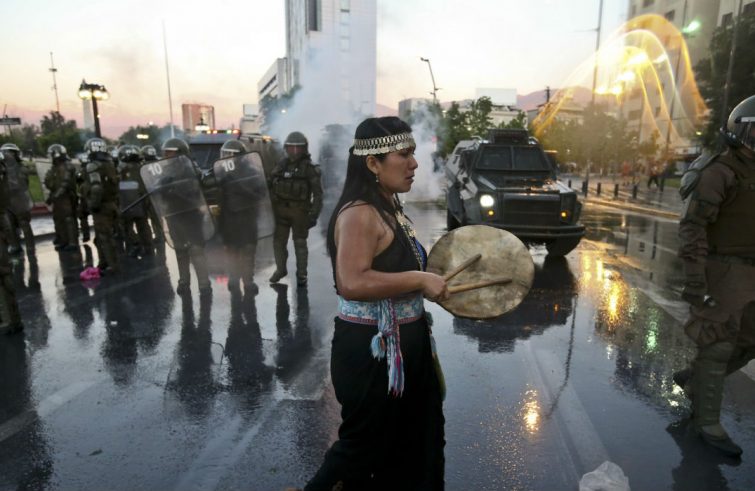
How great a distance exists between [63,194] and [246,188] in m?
5.13

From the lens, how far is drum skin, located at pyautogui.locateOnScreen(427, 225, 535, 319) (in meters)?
2.10

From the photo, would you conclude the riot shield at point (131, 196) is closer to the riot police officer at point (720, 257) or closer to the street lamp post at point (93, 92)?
the riot police officer at point (720, 257)

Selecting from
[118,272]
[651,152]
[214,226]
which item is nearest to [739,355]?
[214,226]

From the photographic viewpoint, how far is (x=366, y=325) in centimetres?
194

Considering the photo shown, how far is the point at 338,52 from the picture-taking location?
48500mm

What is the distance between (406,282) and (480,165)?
850 cm

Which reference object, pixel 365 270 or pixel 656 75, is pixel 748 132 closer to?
pixel 365 270

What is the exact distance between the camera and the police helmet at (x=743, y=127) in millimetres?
2883

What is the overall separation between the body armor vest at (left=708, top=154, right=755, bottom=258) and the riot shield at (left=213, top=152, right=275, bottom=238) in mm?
5282

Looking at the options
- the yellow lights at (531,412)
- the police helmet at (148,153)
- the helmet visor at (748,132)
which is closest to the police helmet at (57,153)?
the police helmet at (148,153)

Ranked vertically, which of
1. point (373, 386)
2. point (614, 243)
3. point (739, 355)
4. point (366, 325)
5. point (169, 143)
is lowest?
point (614, 243)

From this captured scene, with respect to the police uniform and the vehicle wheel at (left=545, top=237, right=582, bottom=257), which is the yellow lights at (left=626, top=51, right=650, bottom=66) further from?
the police uniform

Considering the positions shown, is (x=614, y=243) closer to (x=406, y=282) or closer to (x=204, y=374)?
(x=204, y=374)

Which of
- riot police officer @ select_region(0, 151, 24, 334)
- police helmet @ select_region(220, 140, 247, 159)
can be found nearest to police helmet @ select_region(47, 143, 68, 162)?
police helmet @ select_region(220, 140, 247, 159)
